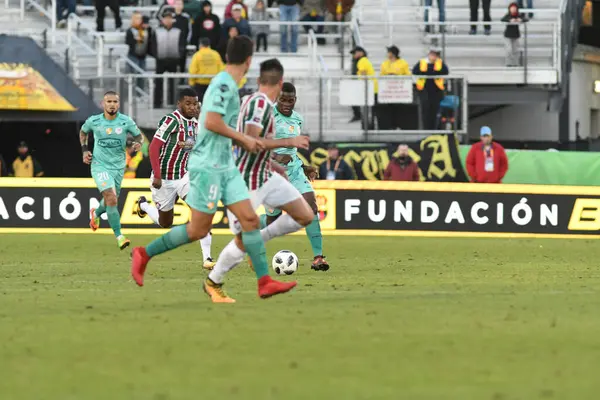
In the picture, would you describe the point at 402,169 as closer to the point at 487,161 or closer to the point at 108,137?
the point at 487,161

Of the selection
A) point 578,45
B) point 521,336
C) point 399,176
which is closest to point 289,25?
point 399,176

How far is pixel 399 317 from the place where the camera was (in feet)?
35.7

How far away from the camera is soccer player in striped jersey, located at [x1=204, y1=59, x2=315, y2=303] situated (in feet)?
39.7

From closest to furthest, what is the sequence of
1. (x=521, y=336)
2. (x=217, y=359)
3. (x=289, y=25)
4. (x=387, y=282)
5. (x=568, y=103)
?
(x=217, y=359)
(x=521, y=336)
(x=387, y=282)
(x=289, y=25)
(x=568, y=103)

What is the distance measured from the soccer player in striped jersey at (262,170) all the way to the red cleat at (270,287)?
0.31m

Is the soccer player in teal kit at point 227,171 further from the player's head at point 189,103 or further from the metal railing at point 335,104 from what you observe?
the metal railing at point 335,104

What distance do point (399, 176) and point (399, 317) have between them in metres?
16.8

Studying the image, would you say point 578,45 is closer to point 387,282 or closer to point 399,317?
point 387,282

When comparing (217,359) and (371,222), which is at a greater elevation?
(217,359)

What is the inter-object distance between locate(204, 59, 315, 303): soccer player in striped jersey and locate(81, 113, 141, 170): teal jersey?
740 cm

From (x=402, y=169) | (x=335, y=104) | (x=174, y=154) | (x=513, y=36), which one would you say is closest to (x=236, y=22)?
(x=335, y=104)

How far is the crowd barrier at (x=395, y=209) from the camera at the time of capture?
26.4 m

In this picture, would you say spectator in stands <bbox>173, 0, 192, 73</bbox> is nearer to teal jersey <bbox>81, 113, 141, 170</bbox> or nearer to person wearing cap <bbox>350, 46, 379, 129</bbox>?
person wearing cap <bbox>350, 46, 379, 129</bbox>

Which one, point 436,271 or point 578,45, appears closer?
point 436,271
